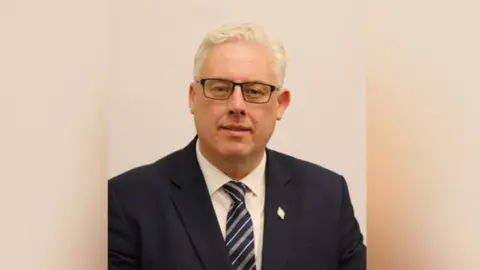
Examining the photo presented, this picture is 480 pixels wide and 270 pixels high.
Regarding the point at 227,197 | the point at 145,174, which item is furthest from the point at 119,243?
the point at 227,197

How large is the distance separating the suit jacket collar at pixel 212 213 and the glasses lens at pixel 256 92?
0.14 meters

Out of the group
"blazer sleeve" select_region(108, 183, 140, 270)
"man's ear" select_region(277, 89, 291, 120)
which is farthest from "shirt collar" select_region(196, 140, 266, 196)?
"blazer sleeve" select_region(108, 183, 140, 270)

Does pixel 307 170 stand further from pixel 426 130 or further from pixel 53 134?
pixel 53 134

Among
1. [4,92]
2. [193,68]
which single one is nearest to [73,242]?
[4,92]

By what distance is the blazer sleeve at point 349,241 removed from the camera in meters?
1.33

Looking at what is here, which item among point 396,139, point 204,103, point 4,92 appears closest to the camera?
point 4,92

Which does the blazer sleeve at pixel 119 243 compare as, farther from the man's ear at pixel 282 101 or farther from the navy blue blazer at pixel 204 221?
the man's ear at pixel 282 101

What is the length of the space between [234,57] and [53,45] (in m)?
0.42

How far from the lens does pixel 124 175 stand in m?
1.27

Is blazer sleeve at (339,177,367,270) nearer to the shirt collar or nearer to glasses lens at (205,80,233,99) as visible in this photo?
the shirt collar

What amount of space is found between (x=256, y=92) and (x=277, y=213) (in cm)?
29

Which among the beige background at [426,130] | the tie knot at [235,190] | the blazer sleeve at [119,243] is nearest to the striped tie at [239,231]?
the tie knot at [235,190]

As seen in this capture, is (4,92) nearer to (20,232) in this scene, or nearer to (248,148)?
(20,232)

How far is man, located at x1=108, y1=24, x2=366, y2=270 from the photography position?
4.03 ft
